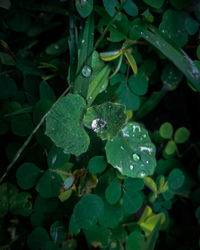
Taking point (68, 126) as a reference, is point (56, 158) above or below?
below

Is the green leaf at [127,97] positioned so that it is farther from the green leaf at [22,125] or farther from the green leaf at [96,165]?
the green leaf at [22,125]

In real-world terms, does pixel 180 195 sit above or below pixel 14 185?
above

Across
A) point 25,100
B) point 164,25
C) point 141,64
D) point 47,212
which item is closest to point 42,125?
point 25,100

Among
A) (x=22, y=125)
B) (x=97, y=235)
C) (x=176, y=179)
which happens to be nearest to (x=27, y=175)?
(x=22, y=125)

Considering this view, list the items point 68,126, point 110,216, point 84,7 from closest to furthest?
point 68,126 < point 84,7 < point 110,216

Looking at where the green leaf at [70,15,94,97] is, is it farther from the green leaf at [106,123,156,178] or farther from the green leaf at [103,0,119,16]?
the green leaf at [106,123,156,178]

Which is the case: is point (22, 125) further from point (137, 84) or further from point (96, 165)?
point (137, 84)

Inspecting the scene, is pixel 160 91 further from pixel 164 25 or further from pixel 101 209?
pixel 101 209
